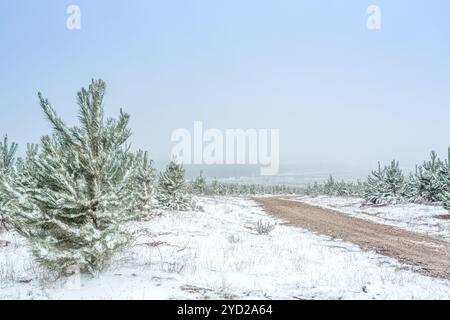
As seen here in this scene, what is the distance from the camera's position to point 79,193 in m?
6.12

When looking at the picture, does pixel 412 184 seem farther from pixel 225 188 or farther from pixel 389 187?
pixel 225 188

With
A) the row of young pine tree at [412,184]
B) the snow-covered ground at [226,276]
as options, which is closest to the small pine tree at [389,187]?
the row of young pine tree at [412,184]

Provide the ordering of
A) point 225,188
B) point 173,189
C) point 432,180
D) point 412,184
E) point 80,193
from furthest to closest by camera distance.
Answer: point 225,188 → point 412,184 → point 432,180 → point 173,189 → point 80,193

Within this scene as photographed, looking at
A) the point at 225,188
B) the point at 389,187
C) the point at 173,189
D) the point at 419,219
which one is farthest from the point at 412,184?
the point at 225,188

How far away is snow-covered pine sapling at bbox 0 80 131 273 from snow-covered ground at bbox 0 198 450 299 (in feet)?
1.83

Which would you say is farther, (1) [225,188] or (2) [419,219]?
(1) [225,188]

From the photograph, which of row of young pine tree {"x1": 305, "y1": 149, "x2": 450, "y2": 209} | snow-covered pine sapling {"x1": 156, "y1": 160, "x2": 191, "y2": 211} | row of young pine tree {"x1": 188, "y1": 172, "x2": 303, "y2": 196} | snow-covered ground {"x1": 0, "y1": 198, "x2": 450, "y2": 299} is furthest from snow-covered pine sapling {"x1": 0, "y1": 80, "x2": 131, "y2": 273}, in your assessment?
row of young pine tree {"x1": 188, "y1": 172, "x2": 303, "y2": 196}

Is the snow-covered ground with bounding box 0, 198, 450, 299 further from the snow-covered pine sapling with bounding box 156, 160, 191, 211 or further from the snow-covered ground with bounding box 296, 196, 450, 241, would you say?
the snow-covered pine sapling with bounding box 156, 160, 191, 211

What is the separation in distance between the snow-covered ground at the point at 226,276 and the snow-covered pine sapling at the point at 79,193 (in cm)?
56

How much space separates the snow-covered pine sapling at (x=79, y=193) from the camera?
5992mm

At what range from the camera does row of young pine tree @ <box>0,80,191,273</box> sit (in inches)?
236

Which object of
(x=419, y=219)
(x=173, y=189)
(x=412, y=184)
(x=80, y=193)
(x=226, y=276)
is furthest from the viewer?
(x=412, y=184)

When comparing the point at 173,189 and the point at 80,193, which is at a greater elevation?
the point at 80,193

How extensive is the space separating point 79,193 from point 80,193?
18 millimetres
